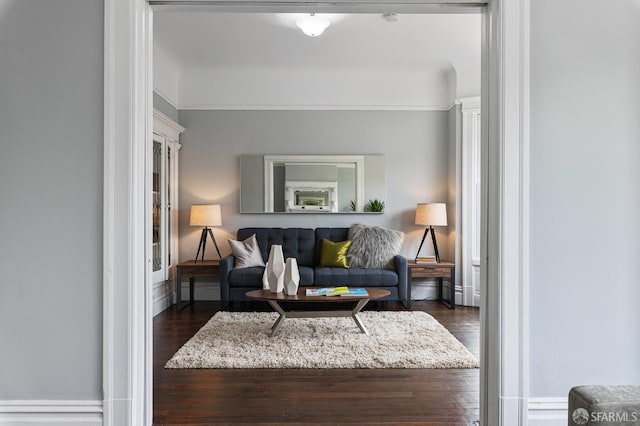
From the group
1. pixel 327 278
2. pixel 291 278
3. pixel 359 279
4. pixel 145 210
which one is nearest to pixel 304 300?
pixel 291 278

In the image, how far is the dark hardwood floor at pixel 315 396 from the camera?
230 centimetres

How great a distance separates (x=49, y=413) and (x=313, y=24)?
139 inches

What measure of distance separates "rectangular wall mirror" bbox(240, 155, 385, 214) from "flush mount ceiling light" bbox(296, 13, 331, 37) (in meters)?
1.86

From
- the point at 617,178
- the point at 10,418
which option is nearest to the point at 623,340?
the point at 617,178

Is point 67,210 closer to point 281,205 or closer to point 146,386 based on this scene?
point 146,386

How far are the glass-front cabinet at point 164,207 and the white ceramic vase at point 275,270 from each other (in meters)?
1.71

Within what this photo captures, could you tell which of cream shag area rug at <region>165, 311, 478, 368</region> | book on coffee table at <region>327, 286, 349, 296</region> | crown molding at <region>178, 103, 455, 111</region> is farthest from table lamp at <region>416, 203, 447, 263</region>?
book on coffee table at <region>327, 286, 349, 296</region>

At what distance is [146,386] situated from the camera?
77.9 inches

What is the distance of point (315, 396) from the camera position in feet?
8.41

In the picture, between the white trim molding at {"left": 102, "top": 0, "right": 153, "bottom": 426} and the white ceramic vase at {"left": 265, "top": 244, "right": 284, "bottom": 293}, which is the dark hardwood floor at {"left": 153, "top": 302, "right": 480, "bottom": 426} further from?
the white ceramic vase at {"left": 265, "top": 244, "right": 284, "bottom": 293}

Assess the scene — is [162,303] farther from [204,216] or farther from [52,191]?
[52,191]

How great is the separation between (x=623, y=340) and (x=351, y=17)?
3.39m

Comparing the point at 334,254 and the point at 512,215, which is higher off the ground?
the point at 512,215

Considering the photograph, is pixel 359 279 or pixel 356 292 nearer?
pixel 356 292
